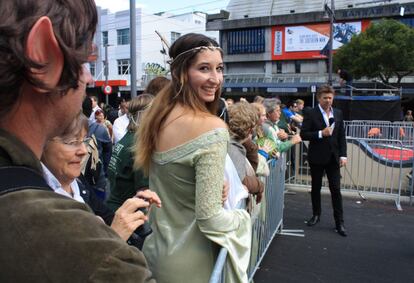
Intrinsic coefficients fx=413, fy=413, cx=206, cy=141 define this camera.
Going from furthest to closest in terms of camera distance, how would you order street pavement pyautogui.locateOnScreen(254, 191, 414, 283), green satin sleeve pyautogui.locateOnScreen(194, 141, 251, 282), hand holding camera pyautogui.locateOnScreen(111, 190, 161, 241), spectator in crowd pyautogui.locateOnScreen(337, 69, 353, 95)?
spectator in crowd pyautogui.locateOnScreen(337, 69, 353, 95), street pavement pyautogui.locateOnScreen(254, 191, 414, 283), green satin sleeve pyautogui.locateOnScreen(194, 141, 251, 282), hand holding camera pyautogui.locateOnScreen(111, 190, 161, 241)

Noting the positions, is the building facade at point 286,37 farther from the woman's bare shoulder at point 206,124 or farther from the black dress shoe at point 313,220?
the woman's bare shoulder at point 206,124

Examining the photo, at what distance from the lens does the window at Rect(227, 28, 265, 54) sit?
158 feet

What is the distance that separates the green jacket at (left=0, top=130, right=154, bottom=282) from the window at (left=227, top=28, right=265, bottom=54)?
48615 millimetres

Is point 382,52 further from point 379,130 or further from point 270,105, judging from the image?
point 270,105

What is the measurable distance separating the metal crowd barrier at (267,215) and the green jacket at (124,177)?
3.18ft

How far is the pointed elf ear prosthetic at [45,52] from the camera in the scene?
0.76 metres

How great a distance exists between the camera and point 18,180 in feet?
2.33

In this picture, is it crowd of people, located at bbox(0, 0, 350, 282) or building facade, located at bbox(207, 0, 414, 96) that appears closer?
crowd of people, located at bbox(0, 0, 350, 282)

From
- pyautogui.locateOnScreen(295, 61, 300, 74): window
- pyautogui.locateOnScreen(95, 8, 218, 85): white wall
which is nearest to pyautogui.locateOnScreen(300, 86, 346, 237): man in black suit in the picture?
pyautogui.locateOnScreen(295, 61, 300, 74): window

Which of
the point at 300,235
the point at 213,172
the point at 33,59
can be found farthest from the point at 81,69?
the point at 300,235

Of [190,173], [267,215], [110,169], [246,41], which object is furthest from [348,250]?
[246,41]

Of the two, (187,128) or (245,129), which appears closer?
(187,128)

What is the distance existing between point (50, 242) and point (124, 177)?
2.35m

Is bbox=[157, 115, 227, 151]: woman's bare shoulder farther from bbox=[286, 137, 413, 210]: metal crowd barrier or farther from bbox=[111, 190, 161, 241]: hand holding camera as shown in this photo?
bbox=[286, 137, 413, 210]: metal crowd barrier
